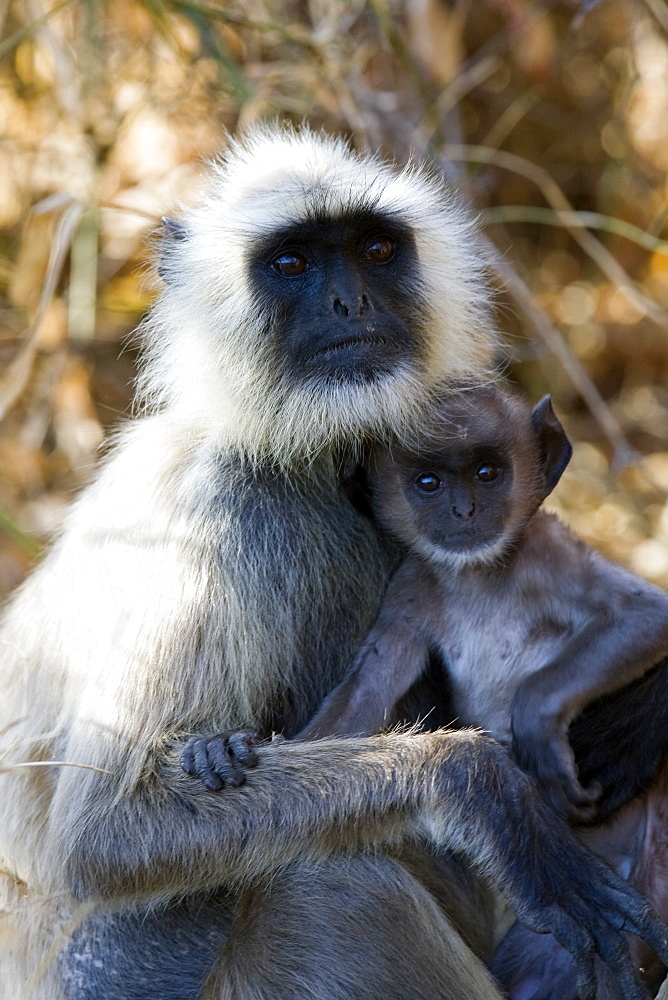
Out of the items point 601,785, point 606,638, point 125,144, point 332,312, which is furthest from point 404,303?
point 125,144

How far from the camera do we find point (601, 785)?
120 inches

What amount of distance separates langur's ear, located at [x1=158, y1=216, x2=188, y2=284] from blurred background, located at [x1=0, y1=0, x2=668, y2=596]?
2.58 feet

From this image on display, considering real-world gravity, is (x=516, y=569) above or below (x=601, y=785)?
above

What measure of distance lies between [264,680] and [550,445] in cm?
91

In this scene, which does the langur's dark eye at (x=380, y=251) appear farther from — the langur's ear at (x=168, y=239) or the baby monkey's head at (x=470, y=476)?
the langur's ear at (x=168, y=239)

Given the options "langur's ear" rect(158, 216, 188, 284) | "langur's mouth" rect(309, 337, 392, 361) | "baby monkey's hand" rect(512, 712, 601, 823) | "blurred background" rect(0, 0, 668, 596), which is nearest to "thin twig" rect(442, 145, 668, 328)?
"blurred background" rect(0, 0, 668, 596)

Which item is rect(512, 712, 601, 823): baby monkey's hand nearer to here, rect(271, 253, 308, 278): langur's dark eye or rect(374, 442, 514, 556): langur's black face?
rect(374, 442, 514, 556): langur's black face

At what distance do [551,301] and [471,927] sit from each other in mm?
4835

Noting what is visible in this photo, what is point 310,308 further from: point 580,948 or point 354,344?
point 580,948

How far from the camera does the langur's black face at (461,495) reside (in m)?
3.01

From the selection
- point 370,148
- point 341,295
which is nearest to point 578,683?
point 341,295

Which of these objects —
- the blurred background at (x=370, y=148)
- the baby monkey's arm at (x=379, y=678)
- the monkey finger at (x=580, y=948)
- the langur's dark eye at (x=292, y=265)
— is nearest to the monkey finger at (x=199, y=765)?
the baby monkey's arm at (x=379, y=678)

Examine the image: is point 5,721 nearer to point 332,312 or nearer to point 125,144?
point 332,312

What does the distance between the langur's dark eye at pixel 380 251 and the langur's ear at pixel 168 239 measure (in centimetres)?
61
